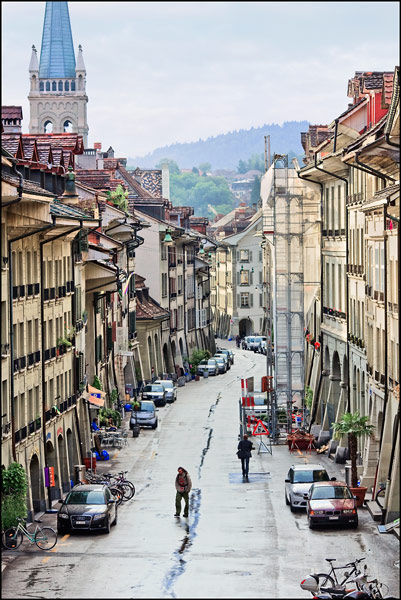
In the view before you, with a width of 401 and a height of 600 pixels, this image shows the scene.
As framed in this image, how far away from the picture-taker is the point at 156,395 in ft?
272

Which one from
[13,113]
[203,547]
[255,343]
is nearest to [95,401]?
[13,113]

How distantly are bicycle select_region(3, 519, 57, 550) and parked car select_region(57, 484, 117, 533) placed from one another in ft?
6.03

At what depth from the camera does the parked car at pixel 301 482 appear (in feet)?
137

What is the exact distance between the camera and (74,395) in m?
52.5

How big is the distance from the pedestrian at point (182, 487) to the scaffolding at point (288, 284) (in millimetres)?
25253

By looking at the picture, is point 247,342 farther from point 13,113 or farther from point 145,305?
point 13,113

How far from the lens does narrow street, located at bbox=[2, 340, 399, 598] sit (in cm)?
2936

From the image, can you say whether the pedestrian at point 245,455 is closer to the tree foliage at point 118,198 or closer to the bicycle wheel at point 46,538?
the bicycle wheel at point 46,538

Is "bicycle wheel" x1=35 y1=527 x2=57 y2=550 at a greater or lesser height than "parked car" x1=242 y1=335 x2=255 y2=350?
greater

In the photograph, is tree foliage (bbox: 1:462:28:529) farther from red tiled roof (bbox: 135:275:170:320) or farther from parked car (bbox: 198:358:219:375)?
parked car (bbox: 198:358:219:375)

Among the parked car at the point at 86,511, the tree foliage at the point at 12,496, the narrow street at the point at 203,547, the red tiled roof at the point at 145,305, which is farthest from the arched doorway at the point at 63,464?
the red tiled roof at the point at 145,305

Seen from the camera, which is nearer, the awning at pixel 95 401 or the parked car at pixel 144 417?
the awning at pixel 95 401

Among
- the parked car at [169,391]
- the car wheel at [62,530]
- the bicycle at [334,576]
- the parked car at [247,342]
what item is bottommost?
the parked car at [247,342]

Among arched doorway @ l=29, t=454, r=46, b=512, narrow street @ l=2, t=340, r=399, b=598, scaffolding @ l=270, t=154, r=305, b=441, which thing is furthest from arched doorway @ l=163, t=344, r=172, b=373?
arched doorway @ l=29, t=454, r=46, b=512
